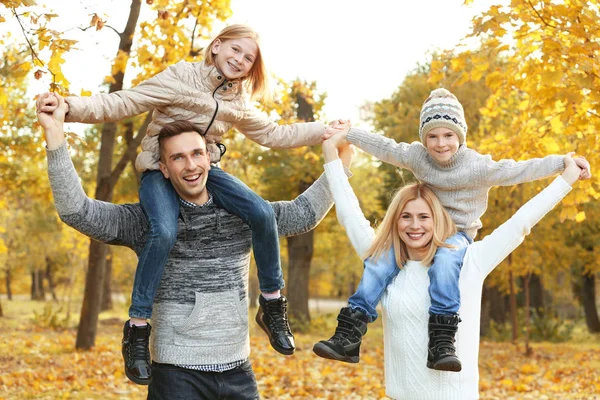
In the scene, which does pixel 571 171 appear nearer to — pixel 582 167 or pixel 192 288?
pixel 582 167

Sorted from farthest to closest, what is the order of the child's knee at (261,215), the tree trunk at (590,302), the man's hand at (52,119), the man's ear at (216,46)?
the tree trunk at (590,302), the man's ear at (216,46), the child's knee at (261,215), the man's hand at (52,119)

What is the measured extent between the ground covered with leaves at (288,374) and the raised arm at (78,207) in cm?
547

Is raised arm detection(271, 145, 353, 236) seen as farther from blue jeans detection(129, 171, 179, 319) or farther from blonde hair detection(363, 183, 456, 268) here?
blue jeans detection(129, 171, 179, 319)

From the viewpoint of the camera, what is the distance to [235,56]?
133 inches

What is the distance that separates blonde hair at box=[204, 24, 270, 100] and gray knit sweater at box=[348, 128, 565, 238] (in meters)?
0.48

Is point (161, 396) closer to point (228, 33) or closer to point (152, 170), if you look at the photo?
point (152, 170)

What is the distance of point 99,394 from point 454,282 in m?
6.17

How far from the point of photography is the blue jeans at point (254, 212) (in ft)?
10.5

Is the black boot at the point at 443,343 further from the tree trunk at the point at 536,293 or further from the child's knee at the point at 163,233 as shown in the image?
the tree trunk at the point at 536,293

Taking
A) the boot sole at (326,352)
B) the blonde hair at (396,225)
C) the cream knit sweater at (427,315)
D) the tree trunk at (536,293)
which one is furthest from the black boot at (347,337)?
the tree trunk at (536,293)

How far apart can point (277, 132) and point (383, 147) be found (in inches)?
20.2

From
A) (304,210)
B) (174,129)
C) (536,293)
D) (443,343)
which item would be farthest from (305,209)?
(536,293)

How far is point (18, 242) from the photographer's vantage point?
2909 centimetres

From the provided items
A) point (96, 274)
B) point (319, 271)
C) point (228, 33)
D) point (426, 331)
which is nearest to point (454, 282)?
point (426, 331)
